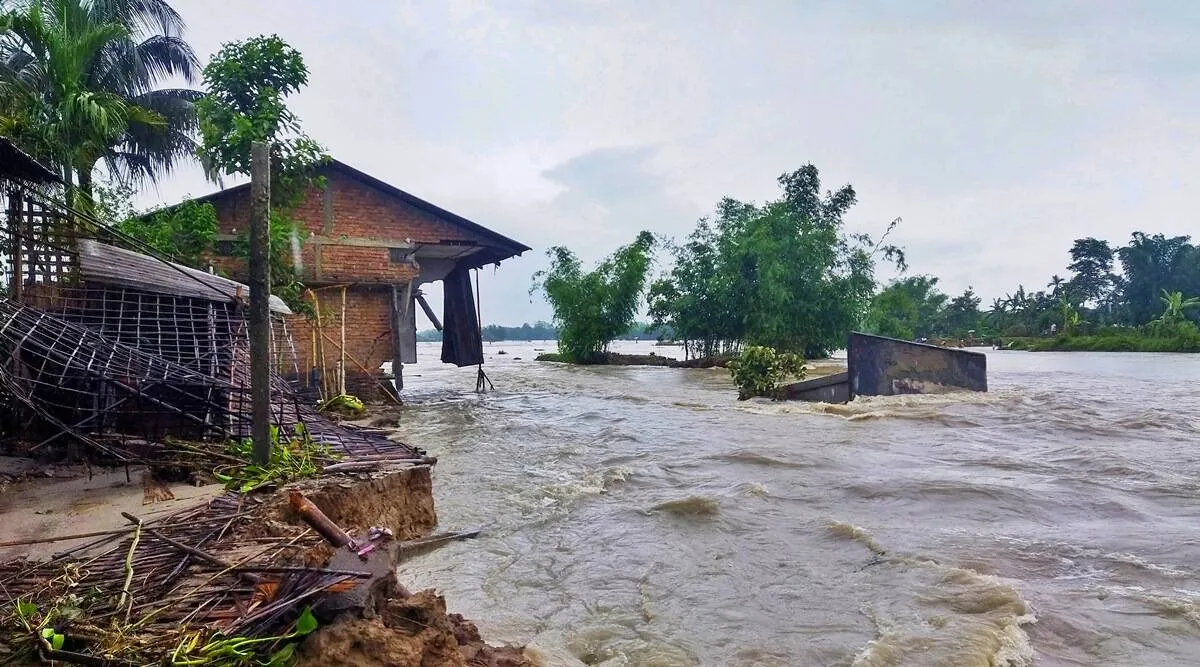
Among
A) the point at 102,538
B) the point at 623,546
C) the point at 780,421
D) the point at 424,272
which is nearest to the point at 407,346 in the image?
the point at 424,272

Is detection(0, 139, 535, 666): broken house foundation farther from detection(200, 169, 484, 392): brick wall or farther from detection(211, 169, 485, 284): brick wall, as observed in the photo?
detection(211, 169, 485, 284): brick wall

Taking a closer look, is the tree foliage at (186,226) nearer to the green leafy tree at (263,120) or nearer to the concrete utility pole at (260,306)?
the green leafy tree at (263,120)

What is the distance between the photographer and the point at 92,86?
15.2 meters

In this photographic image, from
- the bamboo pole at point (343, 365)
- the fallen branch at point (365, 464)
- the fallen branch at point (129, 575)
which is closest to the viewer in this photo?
the fallen branch at point (129, 575)

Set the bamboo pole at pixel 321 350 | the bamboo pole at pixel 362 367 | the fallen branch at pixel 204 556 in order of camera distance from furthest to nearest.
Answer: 1. the bamboo pole at pixel 362 367
2. the bamboo pole at pixel 321 350
3. the fallen branch at pixel 204 556

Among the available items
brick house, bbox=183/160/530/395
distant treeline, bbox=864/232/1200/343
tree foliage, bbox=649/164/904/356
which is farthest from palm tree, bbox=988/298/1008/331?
brick house, bbox=183/160/530/395

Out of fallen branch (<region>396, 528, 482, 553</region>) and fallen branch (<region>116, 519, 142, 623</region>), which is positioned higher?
fallen branch (<region>116, 519, 142, 623</region>)

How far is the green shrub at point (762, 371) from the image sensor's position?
15.3 metres

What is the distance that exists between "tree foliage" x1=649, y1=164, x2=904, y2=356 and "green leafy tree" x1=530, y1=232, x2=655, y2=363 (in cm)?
162

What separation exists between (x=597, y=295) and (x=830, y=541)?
89.2 feet

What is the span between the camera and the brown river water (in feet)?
12.5

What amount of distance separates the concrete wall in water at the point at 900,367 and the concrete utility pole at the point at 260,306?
38.8ft

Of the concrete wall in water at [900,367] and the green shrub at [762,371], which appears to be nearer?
the concrete wall in water at [900,367]

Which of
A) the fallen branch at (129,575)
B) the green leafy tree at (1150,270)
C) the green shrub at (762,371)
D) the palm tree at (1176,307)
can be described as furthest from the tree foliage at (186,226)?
the green leafy tree at (1150,270)
